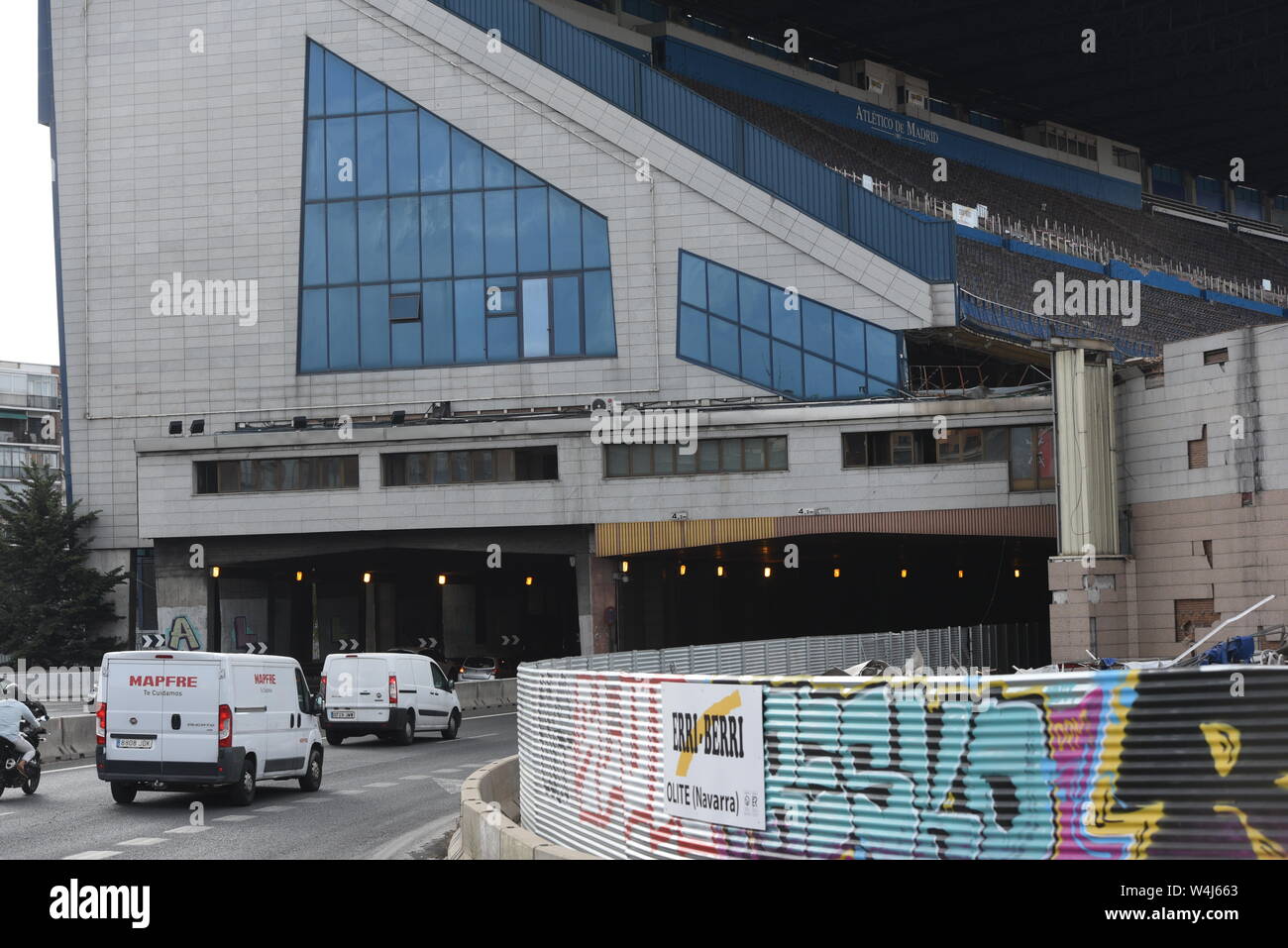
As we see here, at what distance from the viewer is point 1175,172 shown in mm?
109938

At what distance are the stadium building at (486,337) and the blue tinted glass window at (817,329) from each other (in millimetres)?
157

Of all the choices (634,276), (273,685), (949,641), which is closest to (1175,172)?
(634,276)

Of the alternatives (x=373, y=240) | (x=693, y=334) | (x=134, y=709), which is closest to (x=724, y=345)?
(x=693, y=334)

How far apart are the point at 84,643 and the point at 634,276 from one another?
26.5 meters

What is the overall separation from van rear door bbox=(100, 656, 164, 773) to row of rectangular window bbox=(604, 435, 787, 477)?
3350cm

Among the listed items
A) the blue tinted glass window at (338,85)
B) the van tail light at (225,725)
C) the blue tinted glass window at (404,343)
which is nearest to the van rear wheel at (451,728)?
the van tail light at (225,725)

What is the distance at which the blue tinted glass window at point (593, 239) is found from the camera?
6028 cm

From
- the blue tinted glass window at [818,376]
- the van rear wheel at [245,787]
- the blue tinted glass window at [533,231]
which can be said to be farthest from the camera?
the blue tinted glass window at [533,231]

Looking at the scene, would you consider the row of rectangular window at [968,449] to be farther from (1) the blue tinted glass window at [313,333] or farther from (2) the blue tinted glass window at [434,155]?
(1) the blue tinted glass window at [313,333]

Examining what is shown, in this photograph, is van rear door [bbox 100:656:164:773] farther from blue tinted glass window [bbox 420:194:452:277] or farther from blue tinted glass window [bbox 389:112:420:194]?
blue tinted glass window [bbox 389:112:420:194]

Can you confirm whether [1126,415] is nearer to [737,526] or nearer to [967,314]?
[737,526]

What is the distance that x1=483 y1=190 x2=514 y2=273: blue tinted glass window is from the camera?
60938 mm

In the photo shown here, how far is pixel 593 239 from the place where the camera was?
198 ft
